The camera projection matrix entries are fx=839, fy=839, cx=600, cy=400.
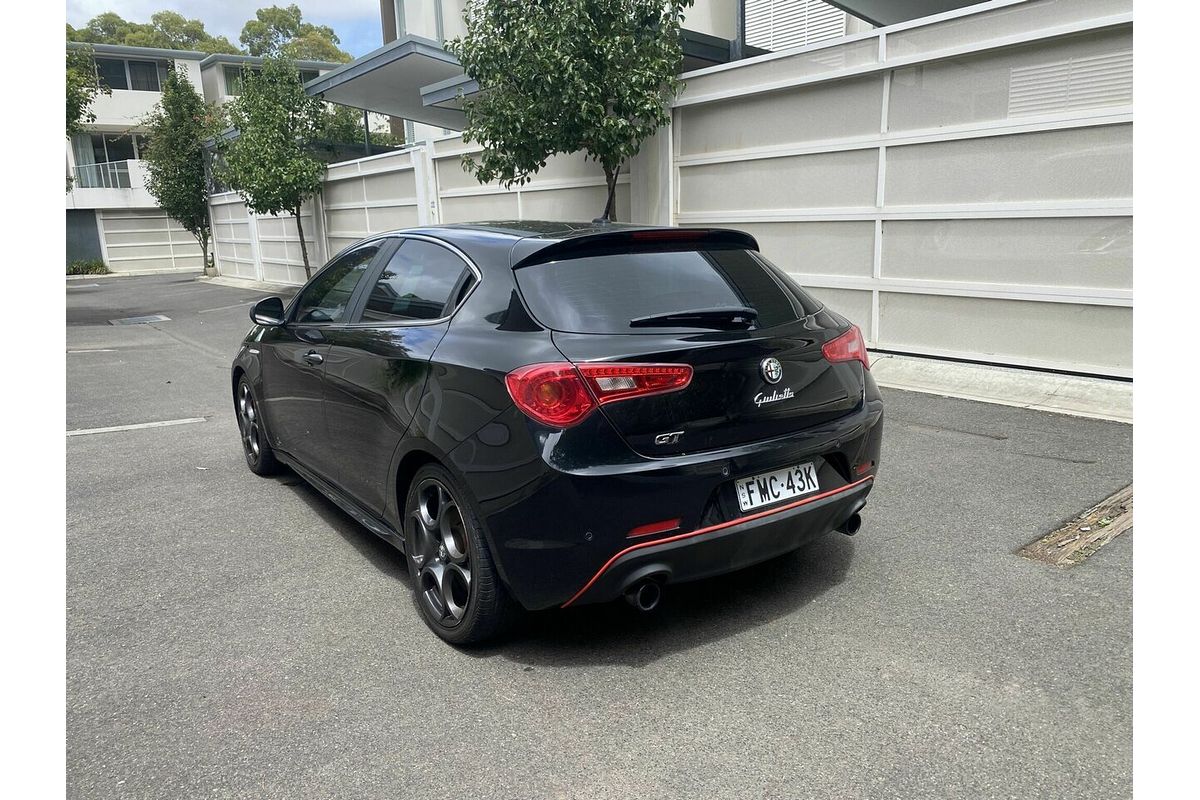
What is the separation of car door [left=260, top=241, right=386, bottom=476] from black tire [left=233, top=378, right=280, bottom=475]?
0.34 meters

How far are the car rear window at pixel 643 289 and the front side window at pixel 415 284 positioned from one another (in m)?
0.46

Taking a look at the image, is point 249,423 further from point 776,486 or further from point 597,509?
point 776,486

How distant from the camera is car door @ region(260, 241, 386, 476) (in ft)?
13.9

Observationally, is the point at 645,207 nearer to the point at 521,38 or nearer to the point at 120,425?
Answer: the point at 521,38

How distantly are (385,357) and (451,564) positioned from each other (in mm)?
963

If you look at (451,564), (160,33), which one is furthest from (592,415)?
(160,33)

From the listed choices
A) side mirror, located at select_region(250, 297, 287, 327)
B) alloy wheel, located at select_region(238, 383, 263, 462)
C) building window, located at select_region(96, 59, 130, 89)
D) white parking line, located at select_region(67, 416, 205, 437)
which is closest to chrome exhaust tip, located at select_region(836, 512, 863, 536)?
side mirror, located at select_region(250, 297, 287, 327)

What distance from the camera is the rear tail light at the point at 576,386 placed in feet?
9.11

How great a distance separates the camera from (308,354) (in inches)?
172

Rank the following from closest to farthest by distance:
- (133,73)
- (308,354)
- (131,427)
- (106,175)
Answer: (308,354) < (131,427) < (106,175) < (133,73)

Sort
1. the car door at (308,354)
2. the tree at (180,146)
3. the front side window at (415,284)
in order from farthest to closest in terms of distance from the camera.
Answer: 1. the tree at (180,146)
2. the car door at (308,354)
3. the front side window at (415,284)

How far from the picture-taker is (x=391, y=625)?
342cm

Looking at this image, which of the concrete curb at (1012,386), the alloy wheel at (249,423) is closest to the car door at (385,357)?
the alloy wheel at (249,423)

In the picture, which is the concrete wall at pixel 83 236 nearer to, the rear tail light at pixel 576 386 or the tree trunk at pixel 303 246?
the tree trunk at pixel 303 246
